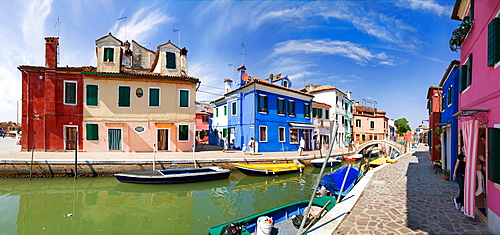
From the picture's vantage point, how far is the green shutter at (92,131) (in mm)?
18173

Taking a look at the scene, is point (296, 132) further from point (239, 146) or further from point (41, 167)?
point (41, 167)

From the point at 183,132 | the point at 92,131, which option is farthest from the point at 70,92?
the point at 183,132

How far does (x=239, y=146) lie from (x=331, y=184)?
14613 mm

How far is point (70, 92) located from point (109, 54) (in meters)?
4.25

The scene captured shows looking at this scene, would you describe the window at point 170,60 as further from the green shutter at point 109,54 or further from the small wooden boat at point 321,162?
the small wooden boat at point 321,162

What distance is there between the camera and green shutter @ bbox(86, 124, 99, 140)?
18.2 metres

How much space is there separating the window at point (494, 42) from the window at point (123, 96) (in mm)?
20943

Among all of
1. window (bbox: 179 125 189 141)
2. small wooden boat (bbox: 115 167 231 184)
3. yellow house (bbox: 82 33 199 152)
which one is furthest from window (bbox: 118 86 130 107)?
small wooden boat (bbox: 115 167 231 184)

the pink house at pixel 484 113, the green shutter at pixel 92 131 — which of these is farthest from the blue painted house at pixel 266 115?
the pink house at pixel 484 113

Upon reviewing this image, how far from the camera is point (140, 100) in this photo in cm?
1927

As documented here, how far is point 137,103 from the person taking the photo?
1920cm

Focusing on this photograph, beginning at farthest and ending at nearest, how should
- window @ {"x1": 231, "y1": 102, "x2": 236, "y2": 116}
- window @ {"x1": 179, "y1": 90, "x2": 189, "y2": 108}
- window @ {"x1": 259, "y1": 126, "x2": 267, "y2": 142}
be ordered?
window @ {"x1": 231, "y1": 102, "x2": 236, "y2": 116}, window @ {"x1": 259, "y1": 126, "x2": 267, "y2": 142}, window @ {"x1": 179, "y1": 90, "x2": 189, "y2": 108}

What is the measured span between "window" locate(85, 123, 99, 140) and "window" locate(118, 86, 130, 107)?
8.33ft

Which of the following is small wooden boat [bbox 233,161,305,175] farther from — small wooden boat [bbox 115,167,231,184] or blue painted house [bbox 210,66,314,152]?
blue painted house [bbox 210,66,314,152]
